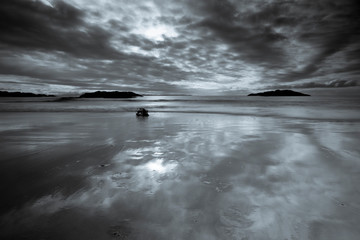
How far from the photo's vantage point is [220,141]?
8.59m

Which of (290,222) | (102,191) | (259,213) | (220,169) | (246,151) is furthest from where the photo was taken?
(246,151)

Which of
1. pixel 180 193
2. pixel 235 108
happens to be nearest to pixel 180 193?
pixel 180 193

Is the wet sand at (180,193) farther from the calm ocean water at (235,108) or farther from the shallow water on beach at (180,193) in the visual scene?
the calm ocean water at (235,108)

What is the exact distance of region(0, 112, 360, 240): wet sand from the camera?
9.35ft

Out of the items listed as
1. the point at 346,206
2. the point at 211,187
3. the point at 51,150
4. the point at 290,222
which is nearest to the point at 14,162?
the point at 51,150

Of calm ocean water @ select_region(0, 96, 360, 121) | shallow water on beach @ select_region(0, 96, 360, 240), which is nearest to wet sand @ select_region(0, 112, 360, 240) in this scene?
shallow water on beach @ select_region(0, 96, 360, 240)

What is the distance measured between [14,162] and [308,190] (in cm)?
823

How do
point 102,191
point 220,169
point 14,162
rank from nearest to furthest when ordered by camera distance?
point 102,191 < point 220,169 < point 14,162

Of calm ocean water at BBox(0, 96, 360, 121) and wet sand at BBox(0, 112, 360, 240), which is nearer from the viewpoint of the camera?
wet sand at BBox(0, 112, 360, 240)

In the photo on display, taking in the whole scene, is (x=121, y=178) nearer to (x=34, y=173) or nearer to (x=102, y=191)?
(x=102, y=191)

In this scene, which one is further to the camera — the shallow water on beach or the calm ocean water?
the calm ocean water

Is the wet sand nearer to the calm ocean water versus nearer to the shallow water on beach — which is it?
the shallow water on beach

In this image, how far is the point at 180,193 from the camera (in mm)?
3934

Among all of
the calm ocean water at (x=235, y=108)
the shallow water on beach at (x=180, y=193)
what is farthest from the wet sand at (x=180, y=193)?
the calm ocean water at (x=235, y=108)
